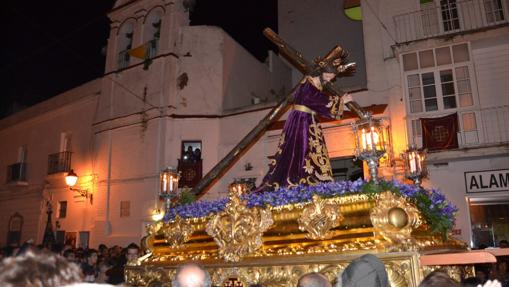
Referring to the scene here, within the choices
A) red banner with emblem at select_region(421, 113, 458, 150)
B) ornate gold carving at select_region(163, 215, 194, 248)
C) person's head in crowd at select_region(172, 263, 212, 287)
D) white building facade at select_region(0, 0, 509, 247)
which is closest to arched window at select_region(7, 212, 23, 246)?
white building facade at select_region(0, 0, 509, 247)

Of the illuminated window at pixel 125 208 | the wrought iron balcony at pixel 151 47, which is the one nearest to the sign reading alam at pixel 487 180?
the illuminated window at pixel 125 208

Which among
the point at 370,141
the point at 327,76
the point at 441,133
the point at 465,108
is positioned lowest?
the point at 370,141

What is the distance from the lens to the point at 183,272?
3.20 metres

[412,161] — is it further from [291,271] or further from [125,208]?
[125,208]

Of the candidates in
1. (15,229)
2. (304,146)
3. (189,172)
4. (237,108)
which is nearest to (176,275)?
(304,146)

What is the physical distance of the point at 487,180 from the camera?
12.4m

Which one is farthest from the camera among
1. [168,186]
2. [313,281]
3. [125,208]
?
[125,208]

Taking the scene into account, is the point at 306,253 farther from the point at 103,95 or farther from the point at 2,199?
the point at 2,199

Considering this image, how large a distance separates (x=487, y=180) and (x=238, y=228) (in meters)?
9.54

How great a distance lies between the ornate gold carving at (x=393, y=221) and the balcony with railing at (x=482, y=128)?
8.56 metres

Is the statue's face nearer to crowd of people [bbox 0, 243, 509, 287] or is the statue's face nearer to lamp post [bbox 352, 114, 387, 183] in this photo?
lamp post [bbox 352, 114, 387, 183]

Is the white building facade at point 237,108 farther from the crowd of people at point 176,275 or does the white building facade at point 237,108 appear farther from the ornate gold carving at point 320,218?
the ornate gold carving at point 320,218

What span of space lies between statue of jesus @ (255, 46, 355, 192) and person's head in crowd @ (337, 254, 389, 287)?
2730 mm

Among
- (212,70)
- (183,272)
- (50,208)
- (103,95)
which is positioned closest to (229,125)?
(212,70)
